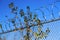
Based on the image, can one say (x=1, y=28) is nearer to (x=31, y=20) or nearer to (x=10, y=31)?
(x=10, y=31)

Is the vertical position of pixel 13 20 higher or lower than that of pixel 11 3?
lower

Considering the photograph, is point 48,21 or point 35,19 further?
point 35,19

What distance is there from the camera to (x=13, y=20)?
A: 1095cm

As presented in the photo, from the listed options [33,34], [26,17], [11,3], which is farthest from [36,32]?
[11,3]

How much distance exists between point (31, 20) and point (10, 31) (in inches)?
48.0

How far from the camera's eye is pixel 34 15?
10875mm

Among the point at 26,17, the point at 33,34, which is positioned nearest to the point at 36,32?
the point at 33,34

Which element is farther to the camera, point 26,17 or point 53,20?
point 26,17

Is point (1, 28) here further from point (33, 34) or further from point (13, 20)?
point (33, 34)

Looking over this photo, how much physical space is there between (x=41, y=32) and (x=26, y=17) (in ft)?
3.17

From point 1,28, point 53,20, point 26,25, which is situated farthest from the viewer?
point 1,28

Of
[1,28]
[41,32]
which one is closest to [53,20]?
[41,32]

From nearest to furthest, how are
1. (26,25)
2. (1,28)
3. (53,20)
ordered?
(53,20) < (26,25) < (1,28)

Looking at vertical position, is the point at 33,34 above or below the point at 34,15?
below
